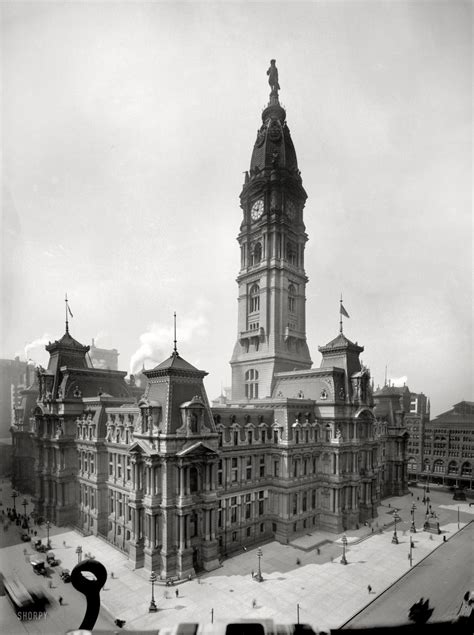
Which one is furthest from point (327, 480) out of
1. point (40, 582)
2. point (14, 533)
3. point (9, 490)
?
point (9, 490)

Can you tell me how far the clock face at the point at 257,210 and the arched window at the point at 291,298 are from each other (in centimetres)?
1568

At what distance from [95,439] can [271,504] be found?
26740 millimetres

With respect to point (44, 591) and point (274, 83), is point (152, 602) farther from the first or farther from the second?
point (274, 83)

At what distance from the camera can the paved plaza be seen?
115ft

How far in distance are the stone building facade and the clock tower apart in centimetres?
28

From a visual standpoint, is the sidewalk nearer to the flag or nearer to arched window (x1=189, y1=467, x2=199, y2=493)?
arched window (x1=189, y1=467, x2=199, y2=493)

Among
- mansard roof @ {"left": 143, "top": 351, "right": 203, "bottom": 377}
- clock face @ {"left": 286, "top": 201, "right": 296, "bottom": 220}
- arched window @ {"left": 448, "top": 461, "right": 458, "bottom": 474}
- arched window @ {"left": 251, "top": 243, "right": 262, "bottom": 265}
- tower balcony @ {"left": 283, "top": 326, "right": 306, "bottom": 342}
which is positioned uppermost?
clock face @ {"left": 286, "top": 201, "right": 296, "bottom": 220}

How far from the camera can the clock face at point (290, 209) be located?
76812mm

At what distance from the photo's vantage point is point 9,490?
7788 centimetres

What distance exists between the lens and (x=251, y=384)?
73062mm

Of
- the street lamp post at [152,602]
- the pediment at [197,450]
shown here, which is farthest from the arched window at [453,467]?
the street lamp post at [152,602]

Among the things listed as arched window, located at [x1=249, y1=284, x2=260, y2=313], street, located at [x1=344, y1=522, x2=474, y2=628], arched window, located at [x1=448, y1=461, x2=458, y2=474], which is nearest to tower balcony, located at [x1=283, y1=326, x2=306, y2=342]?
arched window, located at [x1=249, y1=284, x2=260, y2=313]

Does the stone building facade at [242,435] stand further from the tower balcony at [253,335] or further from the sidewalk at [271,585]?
the sidewalk at [271,585]

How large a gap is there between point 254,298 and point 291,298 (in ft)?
24.0
